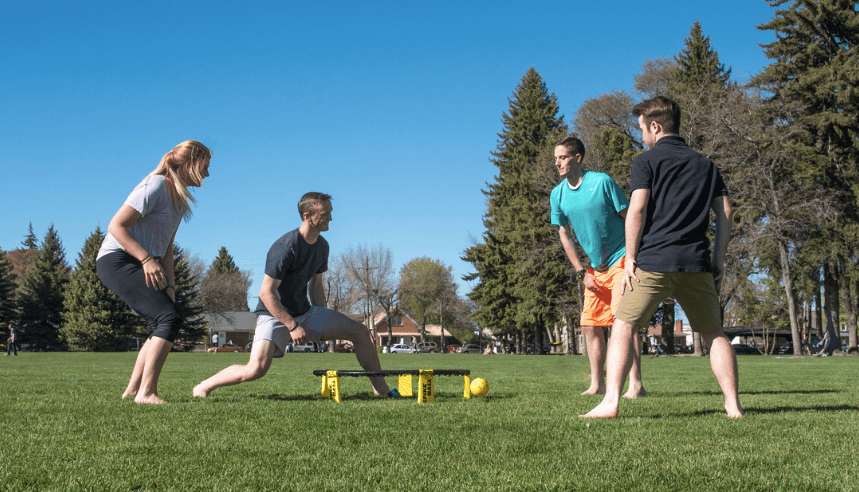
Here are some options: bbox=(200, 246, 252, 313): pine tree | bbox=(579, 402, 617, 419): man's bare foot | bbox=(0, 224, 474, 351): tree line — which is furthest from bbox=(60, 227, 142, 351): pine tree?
bbox=(579, 402, 617, 419): man's bare foot

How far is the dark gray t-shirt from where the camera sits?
18.2ft

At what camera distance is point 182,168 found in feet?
18.5

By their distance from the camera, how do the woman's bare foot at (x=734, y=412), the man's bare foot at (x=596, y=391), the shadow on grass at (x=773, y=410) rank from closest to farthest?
the woman's bare foot at (x=734, y=412) → the shadow on grass at (x=773, y=410) → the man's bare foot at (x=596, y=391)

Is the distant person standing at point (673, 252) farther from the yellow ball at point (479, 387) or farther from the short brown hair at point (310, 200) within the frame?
the short brown hair at point (310, 200)

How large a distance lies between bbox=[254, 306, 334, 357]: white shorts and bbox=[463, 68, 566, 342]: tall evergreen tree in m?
38.7

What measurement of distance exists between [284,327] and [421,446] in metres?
2.53

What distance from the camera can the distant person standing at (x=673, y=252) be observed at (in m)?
4.38

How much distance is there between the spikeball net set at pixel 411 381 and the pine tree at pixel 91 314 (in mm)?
51654

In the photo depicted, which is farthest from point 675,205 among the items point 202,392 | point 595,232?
point 202,392

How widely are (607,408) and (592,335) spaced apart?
7.39 feet

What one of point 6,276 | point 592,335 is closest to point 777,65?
point 592,335

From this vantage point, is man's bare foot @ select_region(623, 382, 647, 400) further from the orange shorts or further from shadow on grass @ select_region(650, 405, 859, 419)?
shadow on grass @ select_region(650, 405, 859, 419)

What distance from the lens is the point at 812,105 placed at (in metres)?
33.3

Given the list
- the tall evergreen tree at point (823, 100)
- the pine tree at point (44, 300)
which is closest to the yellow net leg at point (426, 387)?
the tall evergreen tree at point (823, 100)
